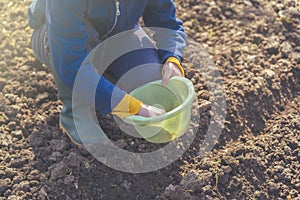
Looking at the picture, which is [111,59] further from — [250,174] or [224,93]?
[250,174]

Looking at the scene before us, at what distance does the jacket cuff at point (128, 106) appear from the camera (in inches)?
77.1

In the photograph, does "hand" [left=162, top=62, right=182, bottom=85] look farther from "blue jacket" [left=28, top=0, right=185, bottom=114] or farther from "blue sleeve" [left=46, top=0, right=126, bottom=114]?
"blue sleeve" [left=46, top=0, right=126, bottom=114]

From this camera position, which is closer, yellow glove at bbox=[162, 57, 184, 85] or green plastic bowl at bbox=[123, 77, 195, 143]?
green plastic bowl at bbox=[123, 77, 195, 143]

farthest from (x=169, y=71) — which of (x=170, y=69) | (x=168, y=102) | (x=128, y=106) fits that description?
(x=128, y=106)

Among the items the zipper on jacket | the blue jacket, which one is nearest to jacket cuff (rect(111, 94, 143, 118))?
the blue jacket

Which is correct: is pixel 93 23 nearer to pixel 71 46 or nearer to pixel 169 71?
pixel 71 46

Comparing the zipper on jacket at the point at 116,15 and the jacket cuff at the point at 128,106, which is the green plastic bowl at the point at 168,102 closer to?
the jacket cuff at the point at 128,106

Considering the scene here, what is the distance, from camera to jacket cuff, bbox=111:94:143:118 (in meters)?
1.96

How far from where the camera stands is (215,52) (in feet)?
8.65

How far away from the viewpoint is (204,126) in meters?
2.34

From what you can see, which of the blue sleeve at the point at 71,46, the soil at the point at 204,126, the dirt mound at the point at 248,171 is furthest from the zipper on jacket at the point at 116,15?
the dirt mound at the point at 248,171

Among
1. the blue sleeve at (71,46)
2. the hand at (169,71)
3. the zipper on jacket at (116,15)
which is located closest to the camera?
the blue sleeve at (71,46)

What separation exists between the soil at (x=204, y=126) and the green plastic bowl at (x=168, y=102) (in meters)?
0.09

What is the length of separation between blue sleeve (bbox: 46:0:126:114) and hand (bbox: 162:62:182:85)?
0.81ft
